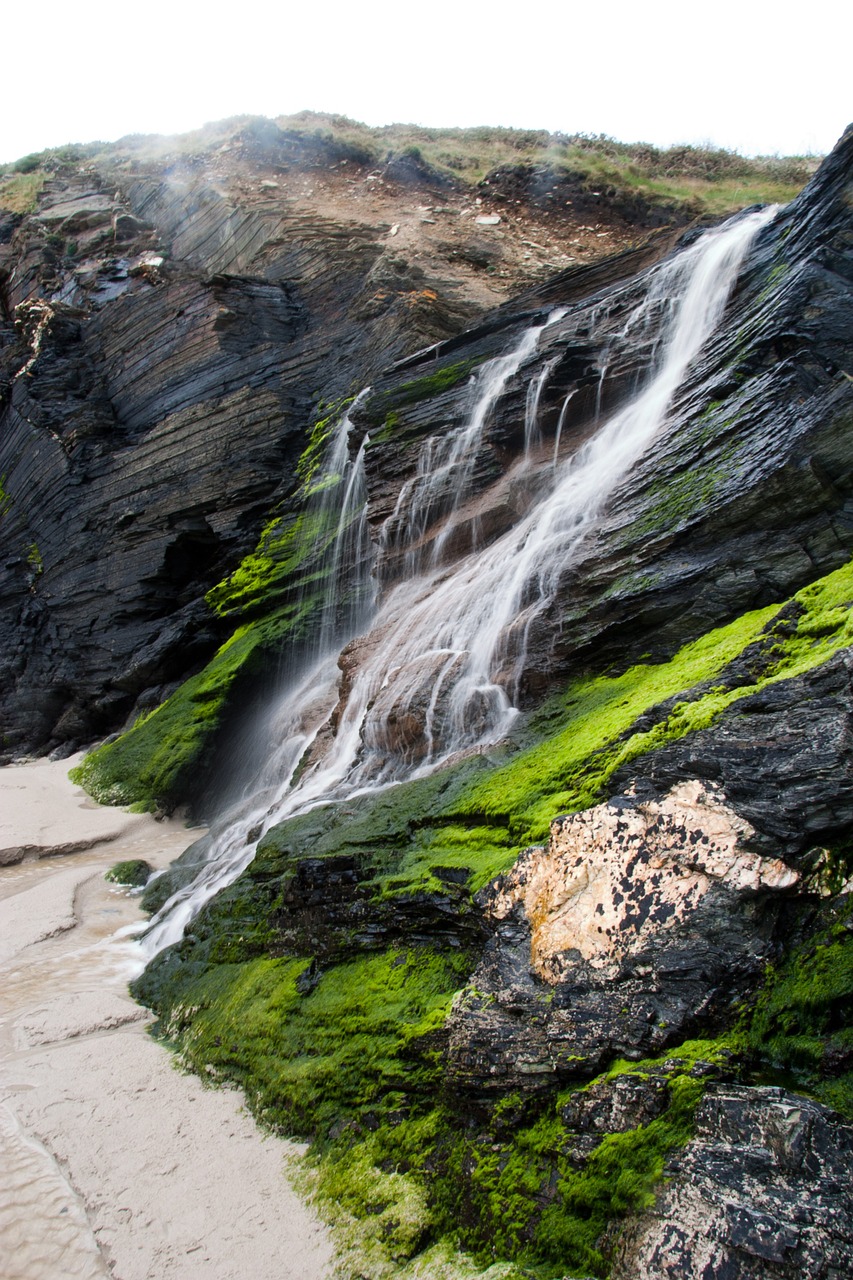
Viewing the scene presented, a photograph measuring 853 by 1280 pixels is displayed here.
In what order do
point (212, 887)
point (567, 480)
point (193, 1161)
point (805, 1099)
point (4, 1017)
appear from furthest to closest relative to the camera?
point (567, 480), point (212, 887), point (4, 1017), point (193, 1161), point (805, 1099)

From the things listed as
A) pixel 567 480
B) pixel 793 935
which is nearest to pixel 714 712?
pixel 793 935

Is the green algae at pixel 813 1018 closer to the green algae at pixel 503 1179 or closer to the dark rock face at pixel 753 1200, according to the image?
the dark rock face at pixel 753 1200

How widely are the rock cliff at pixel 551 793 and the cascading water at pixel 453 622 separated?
0.08 meters

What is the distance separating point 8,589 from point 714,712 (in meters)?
22.7

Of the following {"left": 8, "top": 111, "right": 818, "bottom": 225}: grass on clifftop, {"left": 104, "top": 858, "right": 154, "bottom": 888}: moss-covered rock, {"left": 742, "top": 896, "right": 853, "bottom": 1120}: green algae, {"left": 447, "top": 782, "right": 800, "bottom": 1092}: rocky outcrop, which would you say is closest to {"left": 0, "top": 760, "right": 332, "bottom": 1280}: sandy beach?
{"left": 447, "top": 782, "right": 800, "bottom": 1092}: rocky outcrop

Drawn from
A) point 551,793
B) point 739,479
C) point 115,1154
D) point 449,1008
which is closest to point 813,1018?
point 449,1008

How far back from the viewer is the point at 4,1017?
6.67m

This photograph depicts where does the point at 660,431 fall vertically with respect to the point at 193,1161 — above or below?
above

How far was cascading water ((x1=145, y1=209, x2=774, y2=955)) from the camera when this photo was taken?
8844 millimetres

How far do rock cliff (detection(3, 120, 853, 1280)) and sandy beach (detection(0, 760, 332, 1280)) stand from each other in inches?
11.7

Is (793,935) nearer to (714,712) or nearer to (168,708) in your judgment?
(714,712)

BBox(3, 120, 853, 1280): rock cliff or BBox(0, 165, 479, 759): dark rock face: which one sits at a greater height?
BBox(0, 165, 479, 759): dark rock face

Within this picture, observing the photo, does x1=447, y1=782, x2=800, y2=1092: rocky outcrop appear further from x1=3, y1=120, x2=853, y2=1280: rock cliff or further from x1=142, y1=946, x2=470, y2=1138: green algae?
x1=142, y1=946, x2=470, y2=1138: green algae

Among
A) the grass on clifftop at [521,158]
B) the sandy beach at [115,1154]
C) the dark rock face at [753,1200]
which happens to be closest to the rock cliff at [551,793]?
the dark rock face at [753,1200]
